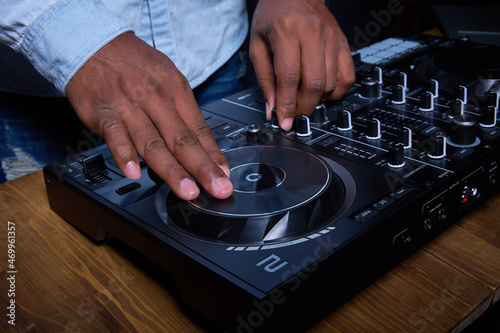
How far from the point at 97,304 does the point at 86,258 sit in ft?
0.39

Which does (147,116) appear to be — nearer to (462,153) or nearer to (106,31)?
(106,31)

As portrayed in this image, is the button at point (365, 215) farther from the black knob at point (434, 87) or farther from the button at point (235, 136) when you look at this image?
the black knob at point (434, 87)

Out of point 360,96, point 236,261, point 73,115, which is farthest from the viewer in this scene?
point 73,115

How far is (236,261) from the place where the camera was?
0.60 meters

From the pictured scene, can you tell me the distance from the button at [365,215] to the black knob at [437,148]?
7.6 inches

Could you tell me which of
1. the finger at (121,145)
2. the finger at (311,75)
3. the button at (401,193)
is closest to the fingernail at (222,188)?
the finger at (121,145)

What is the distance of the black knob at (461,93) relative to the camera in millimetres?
968

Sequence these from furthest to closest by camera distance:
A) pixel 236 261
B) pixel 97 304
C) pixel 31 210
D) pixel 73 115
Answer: pixel 73 115 → pixel 31 210 → pixel 97 304 → pixel 236 261

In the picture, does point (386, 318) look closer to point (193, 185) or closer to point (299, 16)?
point (193, 185)

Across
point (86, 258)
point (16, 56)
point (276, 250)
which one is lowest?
point (86, 258)

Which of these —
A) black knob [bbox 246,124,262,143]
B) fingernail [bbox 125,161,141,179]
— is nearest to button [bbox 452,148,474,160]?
black knob [bbox 246,124,262,143]

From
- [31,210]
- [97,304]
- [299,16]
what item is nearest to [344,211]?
[97,304]

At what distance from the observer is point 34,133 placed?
124 centimetres

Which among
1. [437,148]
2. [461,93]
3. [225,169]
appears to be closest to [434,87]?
[461,93]
